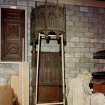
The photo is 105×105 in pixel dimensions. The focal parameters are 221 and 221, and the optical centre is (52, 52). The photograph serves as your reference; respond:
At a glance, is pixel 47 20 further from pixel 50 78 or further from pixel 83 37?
pixel 50 78

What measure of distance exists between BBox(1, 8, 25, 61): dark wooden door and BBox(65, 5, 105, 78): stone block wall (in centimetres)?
87

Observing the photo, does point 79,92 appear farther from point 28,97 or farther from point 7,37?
point 7,37

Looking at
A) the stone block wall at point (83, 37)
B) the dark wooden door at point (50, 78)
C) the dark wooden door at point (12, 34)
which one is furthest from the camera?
the stone block wall at point (83, 37)

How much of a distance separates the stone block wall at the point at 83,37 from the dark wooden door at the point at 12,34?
870 millimetres

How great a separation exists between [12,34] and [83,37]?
1344 mm

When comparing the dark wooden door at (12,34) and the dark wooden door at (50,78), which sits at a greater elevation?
the dark wooden door at (12,34)

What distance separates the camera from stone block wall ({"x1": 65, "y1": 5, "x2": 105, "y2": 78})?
4.14 meters

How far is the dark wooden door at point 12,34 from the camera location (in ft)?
12.6

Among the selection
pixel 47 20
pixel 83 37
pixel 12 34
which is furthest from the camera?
pixel 83 37

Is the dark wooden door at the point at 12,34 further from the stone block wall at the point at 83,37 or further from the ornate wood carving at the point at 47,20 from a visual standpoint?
the stone block wall at the point at 83,37

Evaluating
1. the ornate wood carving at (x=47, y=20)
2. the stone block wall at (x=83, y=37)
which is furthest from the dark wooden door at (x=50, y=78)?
the ornate wood carving at (x=47, y=20)

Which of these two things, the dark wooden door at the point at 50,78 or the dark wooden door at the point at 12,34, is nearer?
the dark wooden door at the point at 50,78

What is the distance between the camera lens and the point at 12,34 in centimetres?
→ 390

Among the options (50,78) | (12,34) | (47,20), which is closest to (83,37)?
(47,20)
